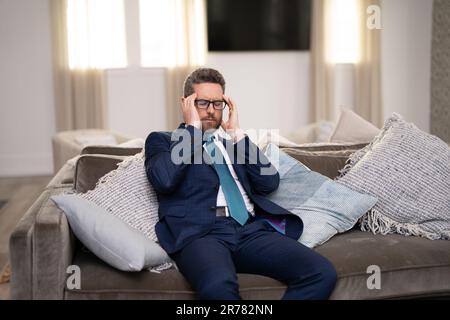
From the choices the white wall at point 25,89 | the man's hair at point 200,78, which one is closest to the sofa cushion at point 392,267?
the man's hair at point 200,78

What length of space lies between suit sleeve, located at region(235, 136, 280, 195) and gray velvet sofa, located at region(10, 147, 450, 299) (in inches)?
12.4

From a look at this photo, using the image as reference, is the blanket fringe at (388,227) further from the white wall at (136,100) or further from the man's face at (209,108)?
the white wall at (136,100)

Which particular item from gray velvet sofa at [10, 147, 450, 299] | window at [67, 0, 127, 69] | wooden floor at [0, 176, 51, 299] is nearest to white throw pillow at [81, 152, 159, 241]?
gray velvet sofa at [10, 147, 450, 299]

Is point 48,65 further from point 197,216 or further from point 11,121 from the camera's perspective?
point 197,216

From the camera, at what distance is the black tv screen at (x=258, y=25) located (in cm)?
631

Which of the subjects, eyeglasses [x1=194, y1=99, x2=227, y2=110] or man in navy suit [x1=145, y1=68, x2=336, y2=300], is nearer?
man in navy suit [x1=145, y1=68, x2=336, y2=300]

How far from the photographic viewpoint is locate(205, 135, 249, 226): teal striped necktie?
84.6 inches

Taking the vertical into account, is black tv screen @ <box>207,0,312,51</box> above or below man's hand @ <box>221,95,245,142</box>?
above

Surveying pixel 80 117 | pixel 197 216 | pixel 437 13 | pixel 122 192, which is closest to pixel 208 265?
pixel 197 216

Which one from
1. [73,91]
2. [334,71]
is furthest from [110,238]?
[334,71]

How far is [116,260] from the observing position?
6.37 ft

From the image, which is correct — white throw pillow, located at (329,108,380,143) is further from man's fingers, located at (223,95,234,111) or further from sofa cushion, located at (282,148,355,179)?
man's fingers, located at (223,95,234,111)
